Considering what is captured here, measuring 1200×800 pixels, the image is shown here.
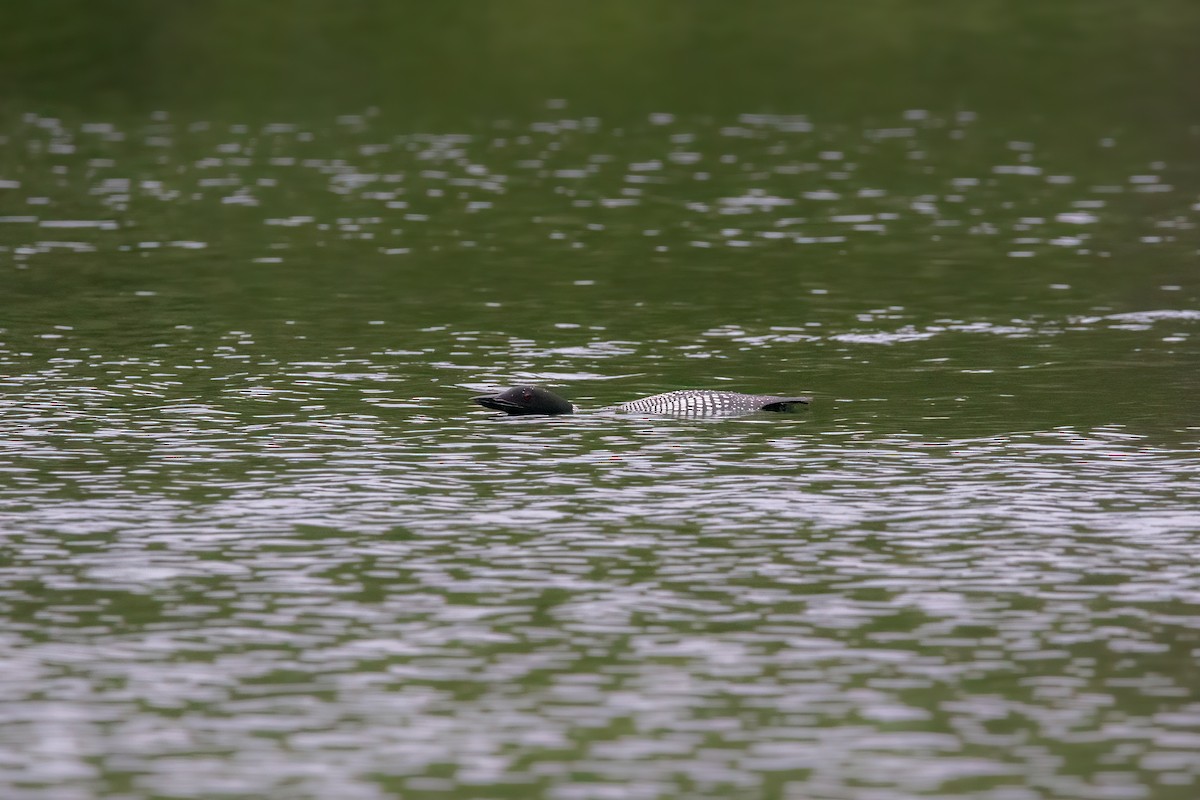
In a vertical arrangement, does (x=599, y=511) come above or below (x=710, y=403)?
below

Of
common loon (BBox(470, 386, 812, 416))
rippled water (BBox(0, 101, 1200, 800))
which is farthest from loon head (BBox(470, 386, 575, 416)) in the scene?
rippled water (BBox(0, 101, 1200, 800))

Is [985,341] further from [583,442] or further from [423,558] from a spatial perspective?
[423,558]

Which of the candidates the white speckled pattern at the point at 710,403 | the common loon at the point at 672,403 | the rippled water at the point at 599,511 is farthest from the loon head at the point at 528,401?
the white speckled pattern at the point at 710,403

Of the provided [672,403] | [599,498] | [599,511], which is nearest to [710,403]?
[672,403]

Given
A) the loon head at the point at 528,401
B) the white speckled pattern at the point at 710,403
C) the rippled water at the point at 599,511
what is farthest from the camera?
the white speckled pattern at the point at 710,403

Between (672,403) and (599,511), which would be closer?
(599,511)

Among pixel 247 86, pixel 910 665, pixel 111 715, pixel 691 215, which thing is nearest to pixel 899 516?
pixel 910 665

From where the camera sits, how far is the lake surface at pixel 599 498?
59.8ft

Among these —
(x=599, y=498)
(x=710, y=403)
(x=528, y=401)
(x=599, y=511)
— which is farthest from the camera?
(x=710, y=403)

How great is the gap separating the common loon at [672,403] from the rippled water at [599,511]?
0.33m

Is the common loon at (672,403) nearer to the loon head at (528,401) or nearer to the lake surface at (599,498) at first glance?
the loon head at (528,401)

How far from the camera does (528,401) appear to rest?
31438 millimetres

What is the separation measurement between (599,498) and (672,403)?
218 inches

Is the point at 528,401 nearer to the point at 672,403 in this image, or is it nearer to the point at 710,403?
the point at 672,403
